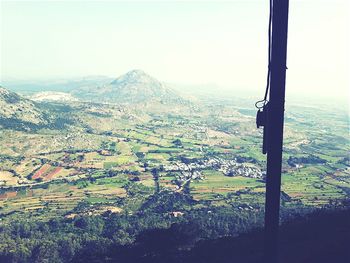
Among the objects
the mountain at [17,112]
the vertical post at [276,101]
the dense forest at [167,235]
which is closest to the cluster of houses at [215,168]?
the dense forest at [167,235]

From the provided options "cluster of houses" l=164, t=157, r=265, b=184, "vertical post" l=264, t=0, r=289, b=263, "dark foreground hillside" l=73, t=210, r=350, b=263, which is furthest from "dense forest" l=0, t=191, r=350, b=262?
"cluster of houses" l=164, t=157, r=265, b=184

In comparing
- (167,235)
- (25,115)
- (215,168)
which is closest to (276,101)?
(167,235)

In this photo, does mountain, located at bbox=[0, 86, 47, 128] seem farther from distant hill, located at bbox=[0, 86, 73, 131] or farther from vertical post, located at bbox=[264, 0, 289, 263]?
vertical post, located at bbox=[264, 0, 289, 263]

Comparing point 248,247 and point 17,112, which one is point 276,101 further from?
point 17,112

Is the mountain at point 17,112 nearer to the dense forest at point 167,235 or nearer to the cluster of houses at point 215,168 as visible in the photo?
the cluster of houses at point 215,168

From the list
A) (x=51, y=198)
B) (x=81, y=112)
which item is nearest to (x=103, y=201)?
(x=51, y=198)

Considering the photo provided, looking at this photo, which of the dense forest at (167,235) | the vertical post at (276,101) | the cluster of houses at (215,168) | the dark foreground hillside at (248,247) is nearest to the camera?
the vertical post at (276,101)

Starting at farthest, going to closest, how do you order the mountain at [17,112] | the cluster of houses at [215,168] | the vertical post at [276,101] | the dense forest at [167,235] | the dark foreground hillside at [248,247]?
1. the mountain at [17,112]
2. the cluster of houses at [215,168]
3. the dense forest at [167,235]
4. the dark foreground hillside at [248,247]
5. the vertical post at [276,101]
